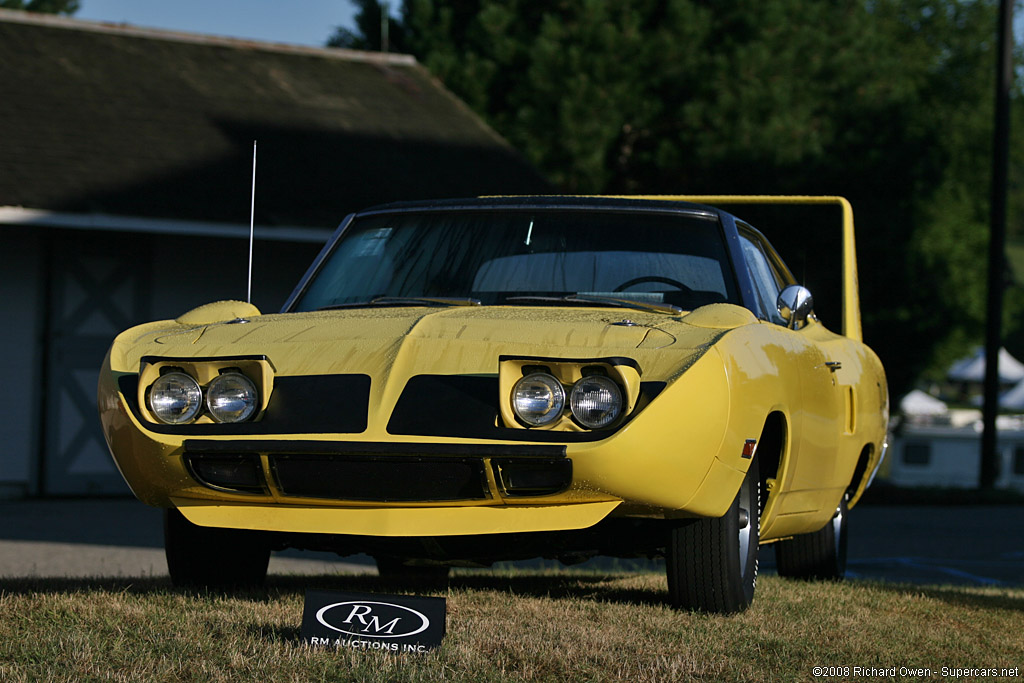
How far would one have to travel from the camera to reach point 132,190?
13.3 meters

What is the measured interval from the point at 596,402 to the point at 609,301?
1.03m

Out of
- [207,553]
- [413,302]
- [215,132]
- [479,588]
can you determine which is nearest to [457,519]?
[413,302]

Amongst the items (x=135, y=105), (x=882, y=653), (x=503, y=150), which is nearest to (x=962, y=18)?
(x=503, y=150)

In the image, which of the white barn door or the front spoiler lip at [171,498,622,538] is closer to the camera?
the front spoiler lip at [171,498,622,538]

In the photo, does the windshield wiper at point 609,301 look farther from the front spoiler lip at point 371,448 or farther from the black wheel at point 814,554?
the black wheel at point 814,554

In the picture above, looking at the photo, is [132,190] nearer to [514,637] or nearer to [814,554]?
[814,554]

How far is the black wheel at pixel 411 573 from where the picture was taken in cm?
655

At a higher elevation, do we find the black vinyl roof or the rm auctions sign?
the black vinyl roof

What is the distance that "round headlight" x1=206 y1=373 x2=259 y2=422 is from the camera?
4.65 m

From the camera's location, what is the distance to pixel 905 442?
3897 centimetres

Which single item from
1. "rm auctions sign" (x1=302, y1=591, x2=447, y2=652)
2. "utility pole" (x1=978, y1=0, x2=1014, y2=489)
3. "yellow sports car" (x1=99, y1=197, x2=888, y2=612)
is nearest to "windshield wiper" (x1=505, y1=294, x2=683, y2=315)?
"yellow sports car" (x1=99, y1=197, x2=888, y2=612)

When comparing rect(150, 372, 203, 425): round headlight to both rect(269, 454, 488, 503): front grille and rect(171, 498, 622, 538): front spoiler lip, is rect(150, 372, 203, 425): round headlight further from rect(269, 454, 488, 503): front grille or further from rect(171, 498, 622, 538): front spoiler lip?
rect(171, 498, 622, 538): front spoiler lip

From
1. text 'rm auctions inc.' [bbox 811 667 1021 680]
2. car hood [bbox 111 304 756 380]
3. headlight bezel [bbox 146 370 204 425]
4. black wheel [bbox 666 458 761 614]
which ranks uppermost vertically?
car hood [bbox 111 304 756 380]

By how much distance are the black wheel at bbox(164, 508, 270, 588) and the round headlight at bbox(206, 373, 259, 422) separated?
0.86 m
